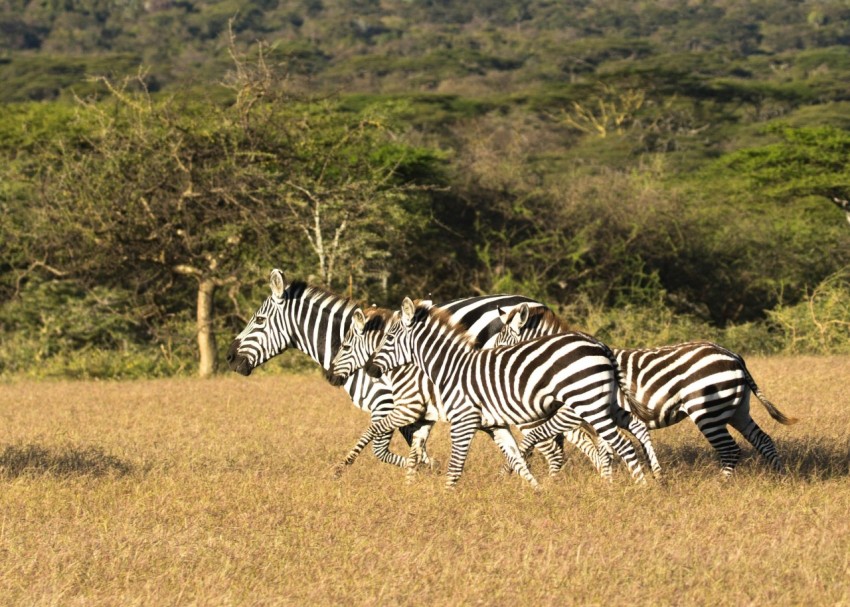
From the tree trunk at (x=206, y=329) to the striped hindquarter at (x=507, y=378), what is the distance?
10372 mm

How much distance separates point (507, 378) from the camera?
850cm

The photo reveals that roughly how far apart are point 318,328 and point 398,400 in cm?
107

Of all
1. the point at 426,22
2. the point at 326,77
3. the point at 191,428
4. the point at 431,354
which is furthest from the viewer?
the point at 426,22

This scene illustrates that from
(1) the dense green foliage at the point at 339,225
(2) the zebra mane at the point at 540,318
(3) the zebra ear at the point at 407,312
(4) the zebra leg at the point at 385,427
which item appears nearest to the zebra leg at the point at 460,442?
(4) the zebra leg at the point at 385,427

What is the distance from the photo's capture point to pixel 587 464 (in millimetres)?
10055

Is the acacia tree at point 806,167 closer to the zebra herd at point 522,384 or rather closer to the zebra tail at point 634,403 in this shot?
the zebra herd at point 522,384

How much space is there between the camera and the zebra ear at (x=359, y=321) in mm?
9302

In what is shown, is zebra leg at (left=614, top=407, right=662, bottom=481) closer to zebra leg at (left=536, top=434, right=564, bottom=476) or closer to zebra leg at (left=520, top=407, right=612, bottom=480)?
zebra leg at (left=520, top=407, right=612, bottom=480)

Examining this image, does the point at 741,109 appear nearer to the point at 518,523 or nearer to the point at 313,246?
the point at 313,246

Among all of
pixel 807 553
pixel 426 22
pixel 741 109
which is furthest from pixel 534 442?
pixel 426 22

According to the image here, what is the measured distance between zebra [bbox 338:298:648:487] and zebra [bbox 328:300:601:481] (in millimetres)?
205

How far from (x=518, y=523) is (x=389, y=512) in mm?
853

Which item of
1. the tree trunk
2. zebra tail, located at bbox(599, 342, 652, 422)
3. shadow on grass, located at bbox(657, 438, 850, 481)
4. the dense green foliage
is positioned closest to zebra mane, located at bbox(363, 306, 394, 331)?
zebra tail, located at bbox(599, 342, 652, 422)

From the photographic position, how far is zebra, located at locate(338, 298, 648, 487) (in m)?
8.24
